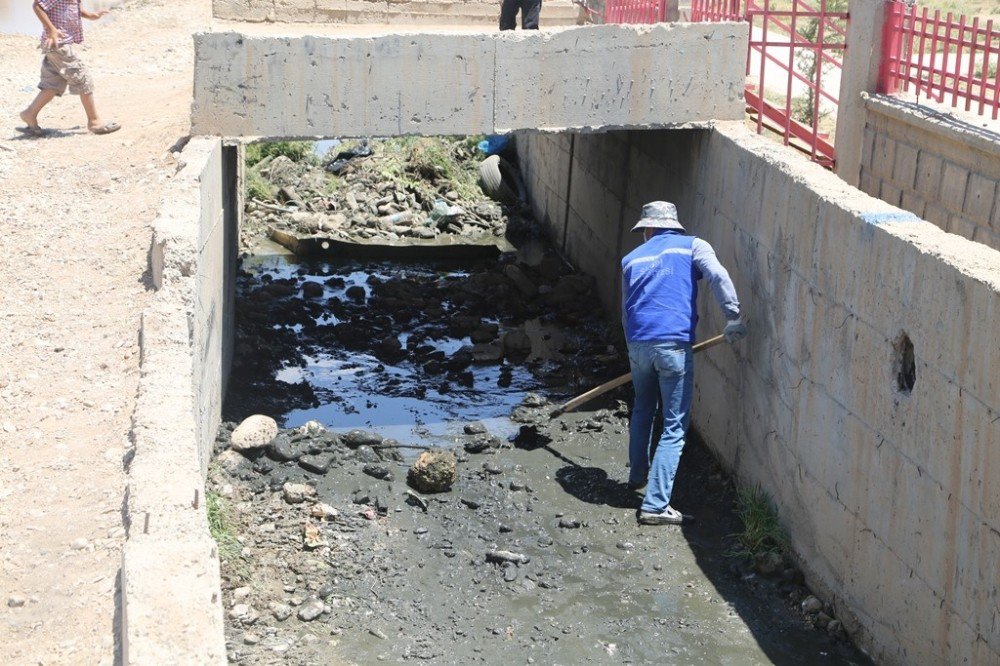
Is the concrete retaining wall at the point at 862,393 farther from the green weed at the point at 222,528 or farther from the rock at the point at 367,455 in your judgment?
the green weed at the point at 222,528

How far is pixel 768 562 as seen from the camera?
6668 mm

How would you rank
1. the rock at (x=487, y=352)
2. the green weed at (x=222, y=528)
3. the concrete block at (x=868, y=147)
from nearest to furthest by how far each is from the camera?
the green weed at (x=222, y=528) < the concrete block at (x=868, y=147) < the rock at (x=487, y=352)

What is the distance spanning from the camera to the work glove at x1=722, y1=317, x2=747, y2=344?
706cm

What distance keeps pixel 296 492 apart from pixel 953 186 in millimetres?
4541

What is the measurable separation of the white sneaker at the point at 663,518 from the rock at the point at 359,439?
7.02 ft

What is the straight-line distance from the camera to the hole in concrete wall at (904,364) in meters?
5.41

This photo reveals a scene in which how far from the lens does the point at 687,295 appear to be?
7277 millimetres

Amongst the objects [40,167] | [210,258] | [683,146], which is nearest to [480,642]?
[210,258]

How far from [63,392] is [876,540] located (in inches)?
157

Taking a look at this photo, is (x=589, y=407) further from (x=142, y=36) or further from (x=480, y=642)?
(x=142, y=36)

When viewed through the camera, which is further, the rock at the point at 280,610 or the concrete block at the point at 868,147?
the concrete block at the point at 868,147

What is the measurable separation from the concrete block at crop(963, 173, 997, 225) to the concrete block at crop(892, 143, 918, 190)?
75cm

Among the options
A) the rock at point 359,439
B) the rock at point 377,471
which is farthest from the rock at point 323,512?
the rock at point 359,439

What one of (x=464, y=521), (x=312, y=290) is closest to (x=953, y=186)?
(x=464, y=521)
